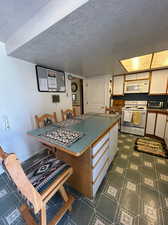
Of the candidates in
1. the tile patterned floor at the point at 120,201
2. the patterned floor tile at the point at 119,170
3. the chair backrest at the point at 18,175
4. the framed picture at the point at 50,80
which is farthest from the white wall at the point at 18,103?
the patterned floor tile at the point at 119,170

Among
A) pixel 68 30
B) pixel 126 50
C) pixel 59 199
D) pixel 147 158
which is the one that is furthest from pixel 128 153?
pixel 68 30

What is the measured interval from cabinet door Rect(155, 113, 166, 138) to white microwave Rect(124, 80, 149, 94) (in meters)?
0.86

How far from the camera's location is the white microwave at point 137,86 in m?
2.87

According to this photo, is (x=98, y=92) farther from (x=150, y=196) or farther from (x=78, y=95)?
(x=150, y=196)

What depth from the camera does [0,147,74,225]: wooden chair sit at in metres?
0.53

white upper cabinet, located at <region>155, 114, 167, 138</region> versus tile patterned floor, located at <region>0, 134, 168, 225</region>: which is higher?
white upper cabinet, located at <region>155, 114, 167, 138</region>

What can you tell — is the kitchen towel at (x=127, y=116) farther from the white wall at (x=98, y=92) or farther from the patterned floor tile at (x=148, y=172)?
the patterned floor tile at (x=148, y=172)

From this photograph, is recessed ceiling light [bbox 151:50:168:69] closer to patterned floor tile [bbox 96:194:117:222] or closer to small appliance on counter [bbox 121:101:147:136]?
small appliance on counter [bbox 121:101:147:136]

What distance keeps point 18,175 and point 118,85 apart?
3.44 metres

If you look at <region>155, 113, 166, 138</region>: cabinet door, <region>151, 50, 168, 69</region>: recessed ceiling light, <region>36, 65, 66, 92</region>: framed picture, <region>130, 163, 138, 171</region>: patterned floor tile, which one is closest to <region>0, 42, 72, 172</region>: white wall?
<region>36, 65, 66, 92</region>: framed picture

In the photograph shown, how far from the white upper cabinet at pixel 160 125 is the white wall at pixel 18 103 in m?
3.08

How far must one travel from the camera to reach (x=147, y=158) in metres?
1.95

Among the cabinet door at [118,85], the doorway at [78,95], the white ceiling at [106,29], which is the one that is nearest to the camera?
the white ceiling at [106,29]

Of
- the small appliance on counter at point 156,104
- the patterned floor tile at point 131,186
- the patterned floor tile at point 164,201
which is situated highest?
the small appliance on counter at point 156,104
